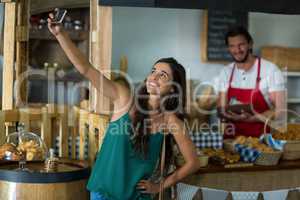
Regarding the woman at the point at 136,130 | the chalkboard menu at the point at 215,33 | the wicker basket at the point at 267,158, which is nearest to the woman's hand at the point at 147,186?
the woman at the point at 136,130

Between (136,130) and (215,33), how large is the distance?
4.15 metres

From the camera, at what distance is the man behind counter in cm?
420

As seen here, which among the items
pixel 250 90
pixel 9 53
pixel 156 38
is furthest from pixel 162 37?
pixel 9 53

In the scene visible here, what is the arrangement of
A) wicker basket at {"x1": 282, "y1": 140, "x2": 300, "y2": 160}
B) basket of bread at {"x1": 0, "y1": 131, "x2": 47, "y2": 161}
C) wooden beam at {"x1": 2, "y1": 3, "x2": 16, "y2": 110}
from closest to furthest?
basket of bread at {"x1": 0, "y1": 131, "x2": 47, "y2": 161} → wicker basket at {"x1": 282, "y1": 140, "x2": 300, "y2": 160} → wooden beam at {"x1": 2, "y1": 3, "x2": 16, "y2": 110}

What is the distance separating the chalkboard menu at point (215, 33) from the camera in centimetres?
636

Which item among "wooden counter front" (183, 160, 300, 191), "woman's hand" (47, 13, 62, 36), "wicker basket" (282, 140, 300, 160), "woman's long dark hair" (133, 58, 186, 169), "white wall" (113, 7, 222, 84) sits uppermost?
"white wall" (113, 7, 222, 84)

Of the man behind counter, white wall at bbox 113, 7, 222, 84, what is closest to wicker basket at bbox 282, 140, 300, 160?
the man behind counter

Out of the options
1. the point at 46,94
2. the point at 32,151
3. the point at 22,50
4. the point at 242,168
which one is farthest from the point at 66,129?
the point at 46,94

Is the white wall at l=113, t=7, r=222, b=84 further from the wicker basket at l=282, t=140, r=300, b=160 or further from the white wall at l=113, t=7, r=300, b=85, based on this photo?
the wicker basket at l=282, t=140, r=300, b=160

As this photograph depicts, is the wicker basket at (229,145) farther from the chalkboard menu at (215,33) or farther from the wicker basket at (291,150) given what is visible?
the chalkboard menu at (215,33)

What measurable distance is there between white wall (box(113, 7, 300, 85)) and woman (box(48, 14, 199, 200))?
358 cm

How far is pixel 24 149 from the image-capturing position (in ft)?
10.3

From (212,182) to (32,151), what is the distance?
3.95 ft

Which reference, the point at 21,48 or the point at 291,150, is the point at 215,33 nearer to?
the point at 21,48
